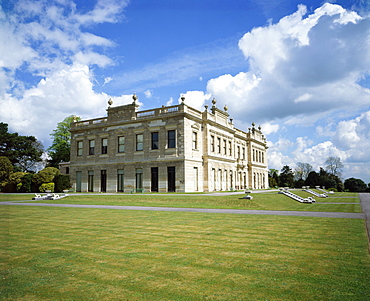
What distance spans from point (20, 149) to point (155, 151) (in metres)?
40.8

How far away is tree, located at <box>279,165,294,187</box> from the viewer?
77394mm

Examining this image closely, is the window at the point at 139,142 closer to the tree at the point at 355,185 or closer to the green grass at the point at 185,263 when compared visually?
the green grass at the point at 185,263

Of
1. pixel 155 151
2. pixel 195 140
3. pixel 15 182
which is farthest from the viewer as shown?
pixel 15 182

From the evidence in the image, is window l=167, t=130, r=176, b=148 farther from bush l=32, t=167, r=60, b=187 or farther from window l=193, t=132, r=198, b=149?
bush l=32, t=167, r=60, b=187

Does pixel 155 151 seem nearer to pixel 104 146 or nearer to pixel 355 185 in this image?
pixel 104 146

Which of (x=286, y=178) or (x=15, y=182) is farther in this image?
(x=286, y=178)

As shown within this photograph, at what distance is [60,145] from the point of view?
2601 inches

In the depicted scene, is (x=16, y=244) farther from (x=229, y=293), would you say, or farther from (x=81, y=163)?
(x=81, y=163)

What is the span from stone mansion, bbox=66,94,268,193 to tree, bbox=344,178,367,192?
33798 millimetres

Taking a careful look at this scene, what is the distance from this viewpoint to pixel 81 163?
45938 millimetres

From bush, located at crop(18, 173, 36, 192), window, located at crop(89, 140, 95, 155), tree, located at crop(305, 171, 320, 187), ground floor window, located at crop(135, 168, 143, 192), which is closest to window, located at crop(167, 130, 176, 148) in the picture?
ground floor window, located at crop(135, 168, 143, 192)

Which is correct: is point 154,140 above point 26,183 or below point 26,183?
above

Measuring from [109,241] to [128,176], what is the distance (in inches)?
1284

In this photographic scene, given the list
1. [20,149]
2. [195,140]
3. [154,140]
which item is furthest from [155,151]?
[20,149]
